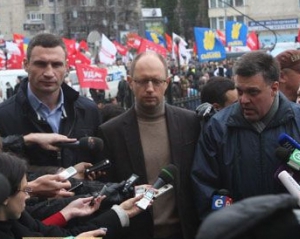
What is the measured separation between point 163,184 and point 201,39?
15.1 m

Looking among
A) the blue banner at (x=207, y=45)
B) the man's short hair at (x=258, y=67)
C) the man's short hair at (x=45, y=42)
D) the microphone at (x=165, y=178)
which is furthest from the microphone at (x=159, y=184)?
the blue banner at (x=207, y=45)

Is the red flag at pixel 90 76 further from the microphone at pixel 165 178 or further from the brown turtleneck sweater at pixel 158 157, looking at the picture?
the microphone at pixel 165 178

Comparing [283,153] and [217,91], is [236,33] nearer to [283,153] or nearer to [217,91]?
[217,91]

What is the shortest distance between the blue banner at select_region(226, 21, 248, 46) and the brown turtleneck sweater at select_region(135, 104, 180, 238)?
23.6 metres

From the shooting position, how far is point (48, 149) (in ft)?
11.1

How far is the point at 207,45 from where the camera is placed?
18094 mm

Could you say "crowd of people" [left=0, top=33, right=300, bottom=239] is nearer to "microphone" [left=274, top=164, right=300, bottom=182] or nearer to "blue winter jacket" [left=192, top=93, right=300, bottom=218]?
"blue winter jacket" [left=192, top=93, right=300, bottom=218]

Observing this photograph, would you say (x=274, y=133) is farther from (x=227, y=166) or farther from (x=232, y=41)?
(x=232, y=41)

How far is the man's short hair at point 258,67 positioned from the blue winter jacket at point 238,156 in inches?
6.9

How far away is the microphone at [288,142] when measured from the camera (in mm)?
3082

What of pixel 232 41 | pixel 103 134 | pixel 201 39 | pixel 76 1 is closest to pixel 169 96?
pixel 103 134

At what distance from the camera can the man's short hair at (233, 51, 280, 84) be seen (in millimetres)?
3318

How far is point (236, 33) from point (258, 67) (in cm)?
2410

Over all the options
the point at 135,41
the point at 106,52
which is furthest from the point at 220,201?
the point at 135,41
